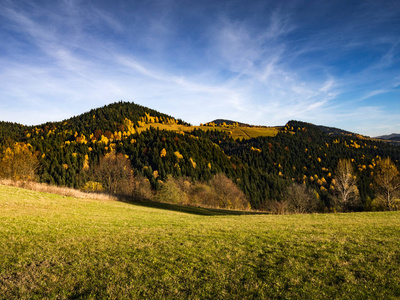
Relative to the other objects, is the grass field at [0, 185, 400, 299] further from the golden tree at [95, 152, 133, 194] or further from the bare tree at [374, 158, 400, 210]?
the golden tree at [95, 152, 133, 194]

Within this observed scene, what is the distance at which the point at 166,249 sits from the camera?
1052 centimetres

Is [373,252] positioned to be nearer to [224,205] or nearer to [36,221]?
[36,221]

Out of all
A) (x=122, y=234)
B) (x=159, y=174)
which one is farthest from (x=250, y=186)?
(x=122, y=234)

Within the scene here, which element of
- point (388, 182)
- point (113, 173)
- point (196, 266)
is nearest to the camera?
point (196, 266)

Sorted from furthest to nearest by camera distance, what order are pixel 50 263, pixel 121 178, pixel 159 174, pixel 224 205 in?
pixel 159 174, pixel 224 205, pixel 121 178, pixel 50 263

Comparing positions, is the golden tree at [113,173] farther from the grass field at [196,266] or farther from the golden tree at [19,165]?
the grass field at [196,266]

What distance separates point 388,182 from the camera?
5031cm

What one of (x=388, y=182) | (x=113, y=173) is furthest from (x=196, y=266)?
(x=113, y=173)

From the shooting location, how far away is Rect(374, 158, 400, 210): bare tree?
163ft

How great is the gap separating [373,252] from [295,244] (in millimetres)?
3187

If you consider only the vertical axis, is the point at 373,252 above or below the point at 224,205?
above

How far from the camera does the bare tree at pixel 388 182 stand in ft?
163

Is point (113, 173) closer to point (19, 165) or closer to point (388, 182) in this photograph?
point (19, 165)

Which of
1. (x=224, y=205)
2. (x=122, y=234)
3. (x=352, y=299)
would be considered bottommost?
(x=224, y=205)
